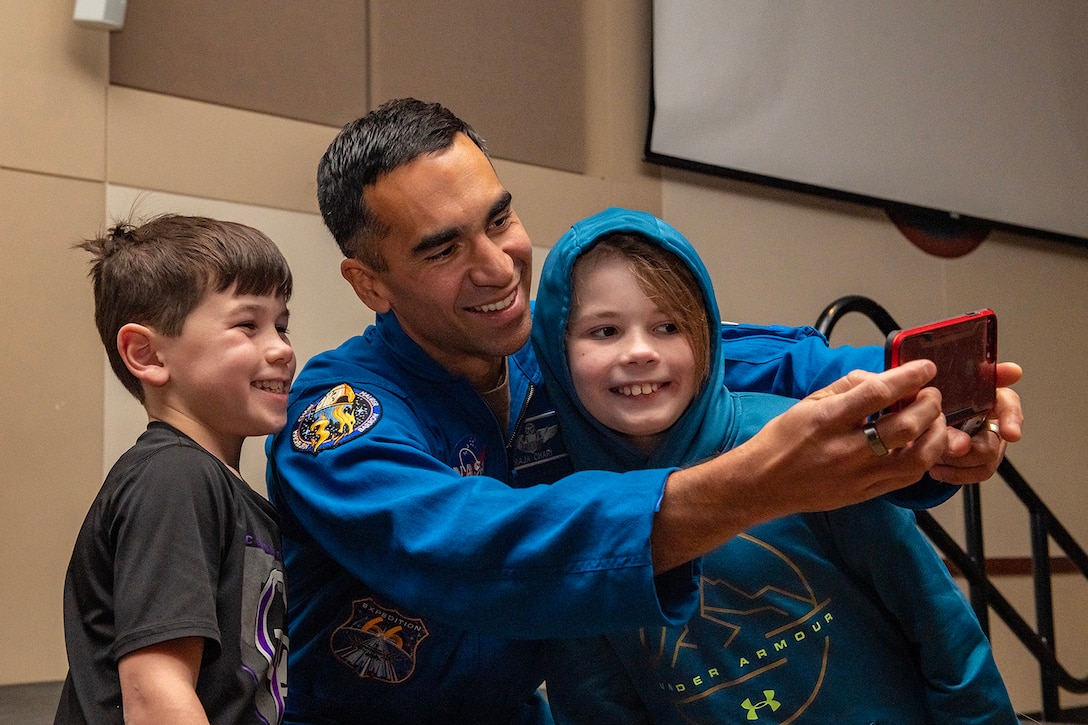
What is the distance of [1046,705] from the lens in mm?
3826

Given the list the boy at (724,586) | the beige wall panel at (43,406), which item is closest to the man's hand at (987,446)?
the boy at (724,586)

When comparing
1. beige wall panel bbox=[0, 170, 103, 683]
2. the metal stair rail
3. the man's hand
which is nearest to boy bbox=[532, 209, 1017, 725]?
→ the man's hand

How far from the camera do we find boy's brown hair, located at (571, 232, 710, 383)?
5.72ft

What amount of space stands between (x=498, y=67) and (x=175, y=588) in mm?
3389

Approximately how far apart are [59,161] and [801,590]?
2782mm

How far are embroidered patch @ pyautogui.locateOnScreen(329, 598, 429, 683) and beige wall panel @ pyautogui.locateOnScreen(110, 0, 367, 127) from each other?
7.98ft

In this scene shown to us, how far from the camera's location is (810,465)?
4.06ft

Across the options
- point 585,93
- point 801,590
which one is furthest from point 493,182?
point 585,93

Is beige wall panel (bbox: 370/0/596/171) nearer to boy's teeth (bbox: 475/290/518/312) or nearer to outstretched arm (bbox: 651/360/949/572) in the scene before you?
boy's teeth (bbox: 475/290/518/312)

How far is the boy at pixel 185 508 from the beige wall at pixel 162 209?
171 centimetres

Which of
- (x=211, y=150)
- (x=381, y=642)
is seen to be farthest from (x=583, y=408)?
(x=211, y=150)

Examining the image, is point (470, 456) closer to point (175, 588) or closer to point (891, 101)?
point (175, 588)

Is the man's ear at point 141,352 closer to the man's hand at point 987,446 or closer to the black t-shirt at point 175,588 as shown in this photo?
the black t-shirt at point 175,588

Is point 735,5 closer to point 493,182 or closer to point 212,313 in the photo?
point 493,182
